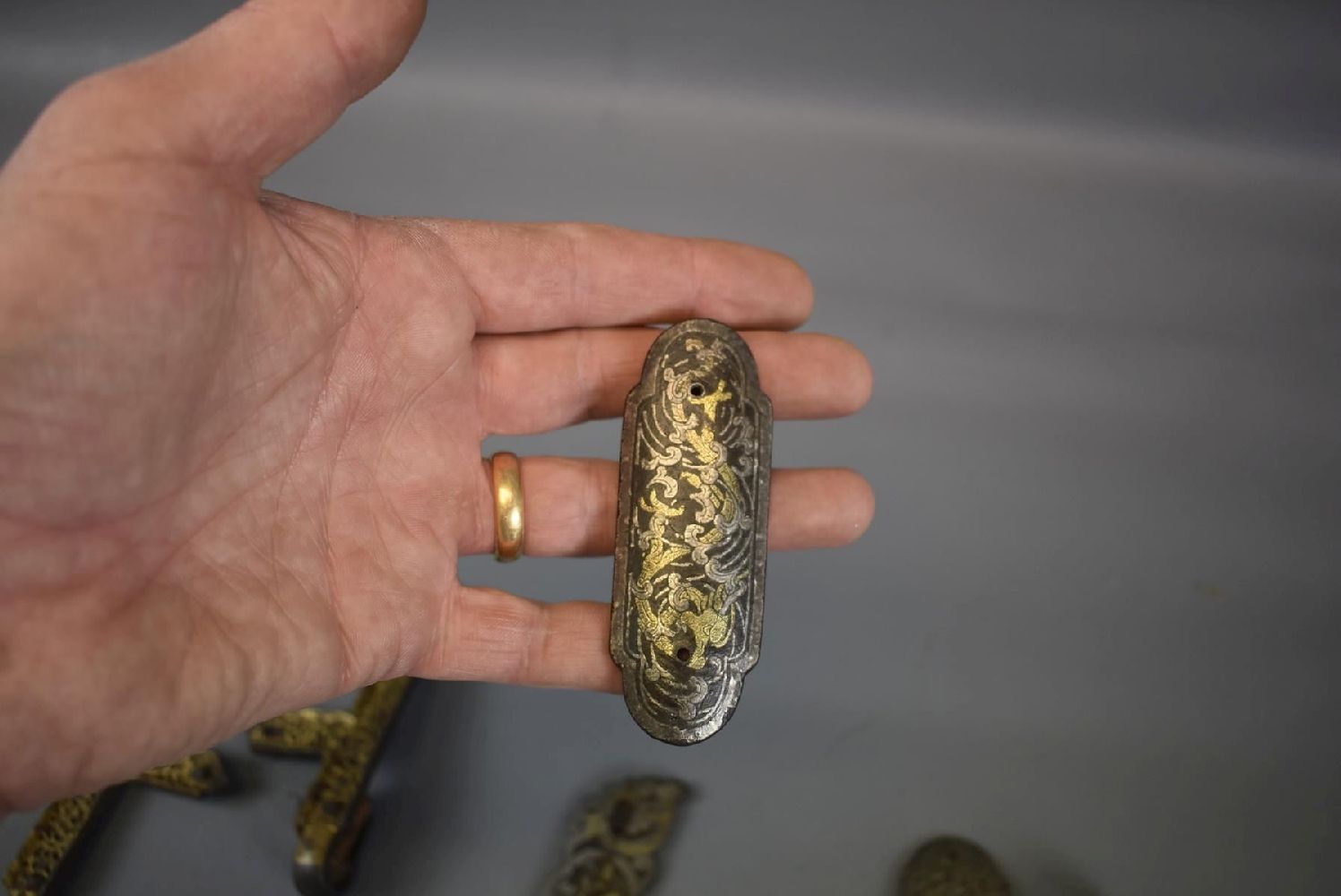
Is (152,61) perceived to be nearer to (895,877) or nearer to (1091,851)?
(895,877)

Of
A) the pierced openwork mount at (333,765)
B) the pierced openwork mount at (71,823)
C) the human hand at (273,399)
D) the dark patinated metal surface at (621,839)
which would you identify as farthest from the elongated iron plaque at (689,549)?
the pierced openwork mount at (71,823)

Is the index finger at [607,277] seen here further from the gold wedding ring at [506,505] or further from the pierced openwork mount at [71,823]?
the pierced openwork mount at [71,823]

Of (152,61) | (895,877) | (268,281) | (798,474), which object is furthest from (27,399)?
(895,877)

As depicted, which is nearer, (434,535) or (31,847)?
(434,535)

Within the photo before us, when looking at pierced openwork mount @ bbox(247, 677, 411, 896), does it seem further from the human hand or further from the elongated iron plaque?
the elongated iron plaque

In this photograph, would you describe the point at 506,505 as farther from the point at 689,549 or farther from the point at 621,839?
the point at 621,839

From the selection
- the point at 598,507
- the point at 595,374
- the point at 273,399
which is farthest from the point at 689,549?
the point at 273,399

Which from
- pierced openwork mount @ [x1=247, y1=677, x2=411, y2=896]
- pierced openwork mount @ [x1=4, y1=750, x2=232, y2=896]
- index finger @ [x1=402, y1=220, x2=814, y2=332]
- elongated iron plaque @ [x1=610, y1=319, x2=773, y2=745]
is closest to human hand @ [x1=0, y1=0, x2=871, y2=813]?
index finger @ [x1=402, y1=220, x2=814, y2=332]
